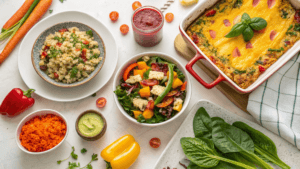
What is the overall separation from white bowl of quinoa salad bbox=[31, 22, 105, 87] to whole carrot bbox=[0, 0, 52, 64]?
39 centimetres

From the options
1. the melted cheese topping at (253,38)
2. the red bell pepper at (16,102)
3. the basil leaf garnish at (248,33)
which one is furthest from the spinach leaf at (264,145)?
the red bell pepper at (16,102)

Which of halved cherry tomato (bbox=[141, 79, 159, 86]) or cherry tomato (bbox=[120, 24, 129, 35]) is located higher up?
cherry tomato (bbox=[120, 24, 129, 35])

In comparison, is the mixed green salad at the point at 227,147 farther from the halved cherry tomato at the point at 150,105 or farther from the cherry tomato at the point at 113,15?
the cherry tomato at the point at 113,15

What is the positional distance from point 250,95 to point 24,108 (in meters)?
2.35

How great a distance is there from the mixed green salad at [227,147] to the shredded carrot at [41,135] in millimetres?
1237

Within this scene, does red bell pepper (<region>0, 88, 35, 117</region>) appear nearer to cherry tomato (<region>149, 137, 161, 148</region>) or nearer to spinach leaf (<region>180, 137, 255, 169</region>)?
cherry tomato (<region>149, 137, 161, 148</region>)

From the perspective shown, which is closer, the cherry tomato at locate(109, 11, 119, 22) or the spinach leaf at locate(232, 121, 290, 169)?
the spinach leaf at locate(232, 121, 290, 169)

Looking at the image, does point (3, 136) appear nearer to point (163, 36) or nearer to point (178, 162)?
point (178, 162)

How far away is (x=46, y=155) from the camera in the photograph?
2.62 m

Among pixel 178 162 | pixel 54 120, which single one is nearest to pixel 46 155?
pixel 54 120

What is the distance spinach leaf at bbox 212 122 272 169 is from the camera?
2.39 metres

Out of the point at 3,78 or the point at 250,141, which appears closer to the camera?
the point at 250,141

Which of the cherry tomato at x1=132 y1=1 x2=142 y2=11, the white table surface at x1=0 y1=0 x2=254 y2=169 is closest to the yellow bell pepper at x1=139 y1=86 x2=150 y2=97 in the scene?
the white table surface at x1=0 y1=0 x2=254 y2=169

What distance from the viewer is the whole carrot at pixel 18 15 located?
2826 millimetres
